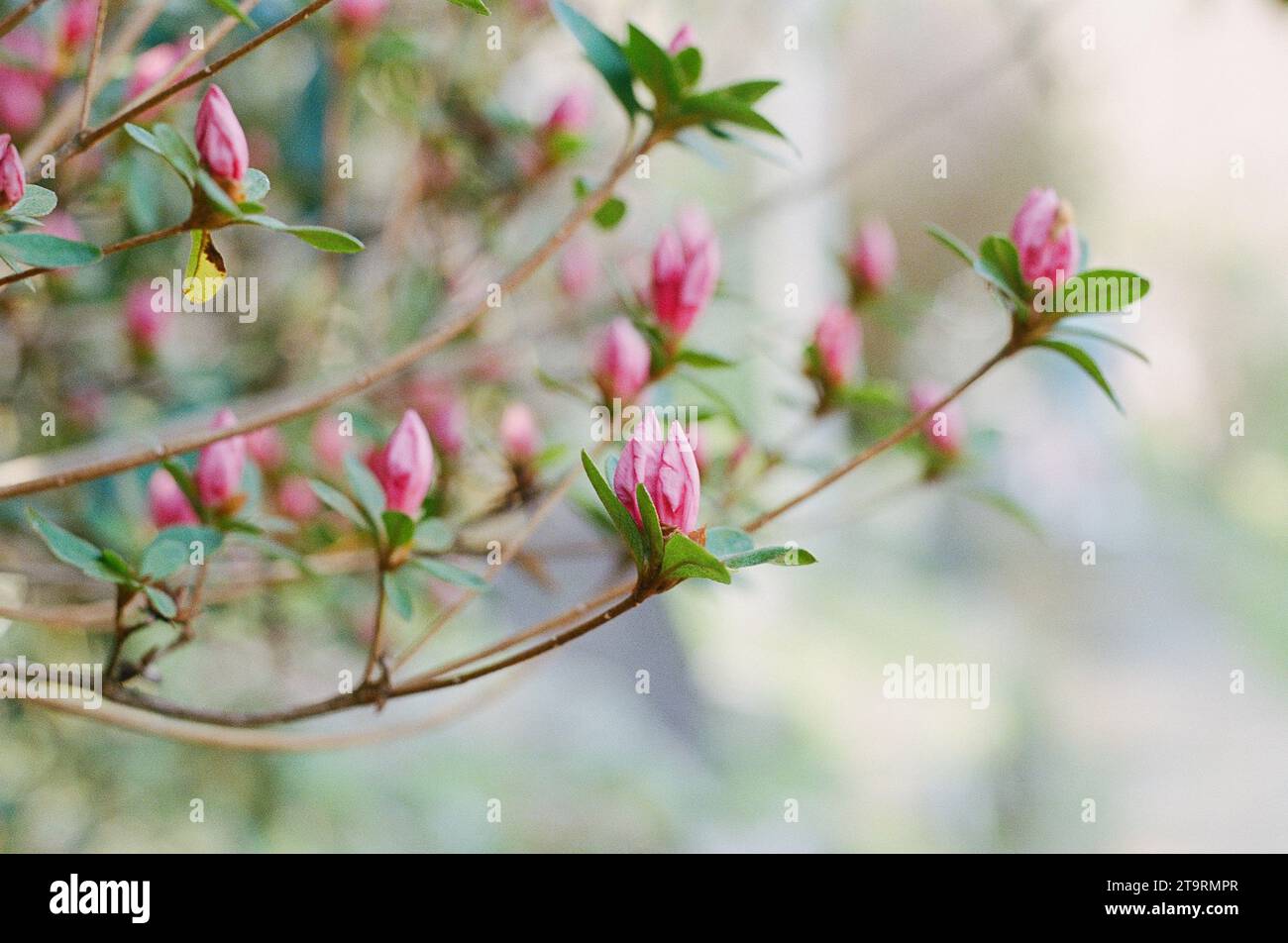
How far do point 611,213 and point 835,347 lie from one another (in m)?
0.18

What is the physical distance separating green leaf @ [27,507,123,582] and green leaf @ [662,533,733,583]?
27 cm

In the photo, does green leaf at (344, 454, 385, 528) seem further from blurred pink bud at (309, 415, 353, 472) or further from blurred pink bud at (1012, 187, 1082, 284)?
blurred pink bud at (309, 415, 353, 472)

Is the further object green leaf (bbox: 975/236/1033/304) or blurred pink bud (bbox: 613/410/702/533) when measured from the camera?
green leaf (bbox: 975/236/1033/304)

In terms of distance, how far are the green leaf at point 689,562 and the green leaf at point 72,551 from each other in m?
0.27

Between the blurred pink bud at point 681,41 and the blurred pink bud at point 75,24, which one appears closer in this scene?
the blurred pink bud at point 681,41

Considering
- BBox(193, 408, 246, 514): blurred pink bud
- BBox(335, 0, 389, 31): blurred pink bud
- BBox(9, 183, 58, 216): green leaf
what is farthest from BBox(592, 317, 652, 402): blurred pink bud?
BBox(335, 0, 389, 31): blurred pink bud

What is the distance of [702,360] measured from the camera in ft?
2.28

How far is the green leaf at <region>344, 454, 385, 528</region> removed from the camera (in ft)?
1.92

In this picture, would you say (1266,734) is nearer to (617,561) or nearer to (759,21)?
(759,21)

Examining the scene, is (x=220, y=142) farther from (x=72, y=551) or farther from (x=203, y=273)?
(x=72, y=551)

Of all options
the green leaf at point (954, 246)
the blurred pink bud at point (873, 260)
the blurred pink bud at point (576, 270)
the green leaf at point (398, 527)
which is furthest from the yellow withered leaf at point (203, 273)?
the blurred pink bud at point (576, 270)

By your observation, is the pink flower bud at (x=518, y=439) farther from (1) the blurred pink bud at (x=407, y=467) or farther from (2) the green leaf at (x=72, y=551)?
(2) the green leaf at (x=72, y=551)

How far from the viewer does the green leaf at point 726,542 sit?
0.49 m
